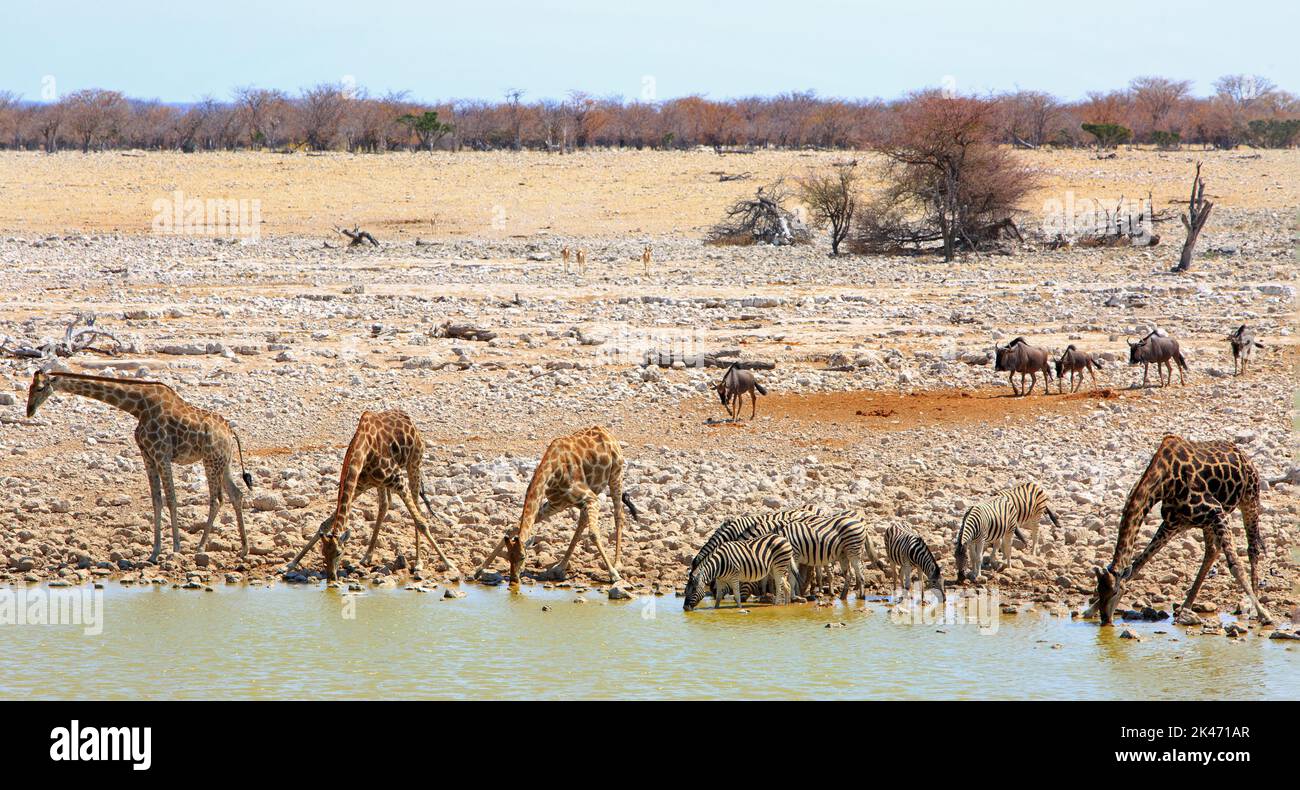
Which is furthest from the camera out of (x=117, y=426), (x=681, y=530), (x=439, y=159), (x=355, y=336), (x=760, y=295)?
(x=439, y=159)

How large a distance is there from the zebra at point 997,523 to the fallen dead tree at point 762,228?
23.9 m

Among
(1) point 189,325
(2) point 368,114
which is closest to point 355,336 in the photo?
(1) point 189,325

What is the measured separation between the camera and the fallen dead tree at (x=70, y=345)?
16.1 m

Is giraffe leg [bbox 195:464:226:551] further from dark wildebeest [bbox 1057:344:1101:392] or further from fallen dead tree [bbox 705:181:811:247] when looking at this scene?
fallen dead tree [bbox 705:181:811:247]

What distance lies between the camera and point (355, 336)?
58.9 ft

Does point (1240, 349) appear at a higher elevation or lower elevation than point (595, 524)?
higher

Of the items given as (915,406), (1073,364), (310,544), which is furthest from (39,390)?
(1073,364)

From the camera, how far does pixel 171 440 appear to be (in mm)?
9539

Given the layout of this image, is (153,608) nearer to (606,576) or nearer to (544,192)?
(606,576)

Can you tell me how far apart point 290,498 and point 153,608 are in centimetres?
210

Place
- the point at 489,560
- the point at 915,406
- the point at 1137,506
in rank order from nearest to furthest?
the point at 1137,506, the point at 489,560, the point at 915,406

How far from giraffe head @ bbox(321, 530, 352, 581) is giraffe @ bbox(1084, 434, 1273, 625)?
4489 mm

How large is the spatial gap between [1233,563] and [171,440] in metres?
6.49

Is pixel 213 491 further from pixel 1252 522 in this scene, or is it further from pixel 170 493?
pixel 1252 522
